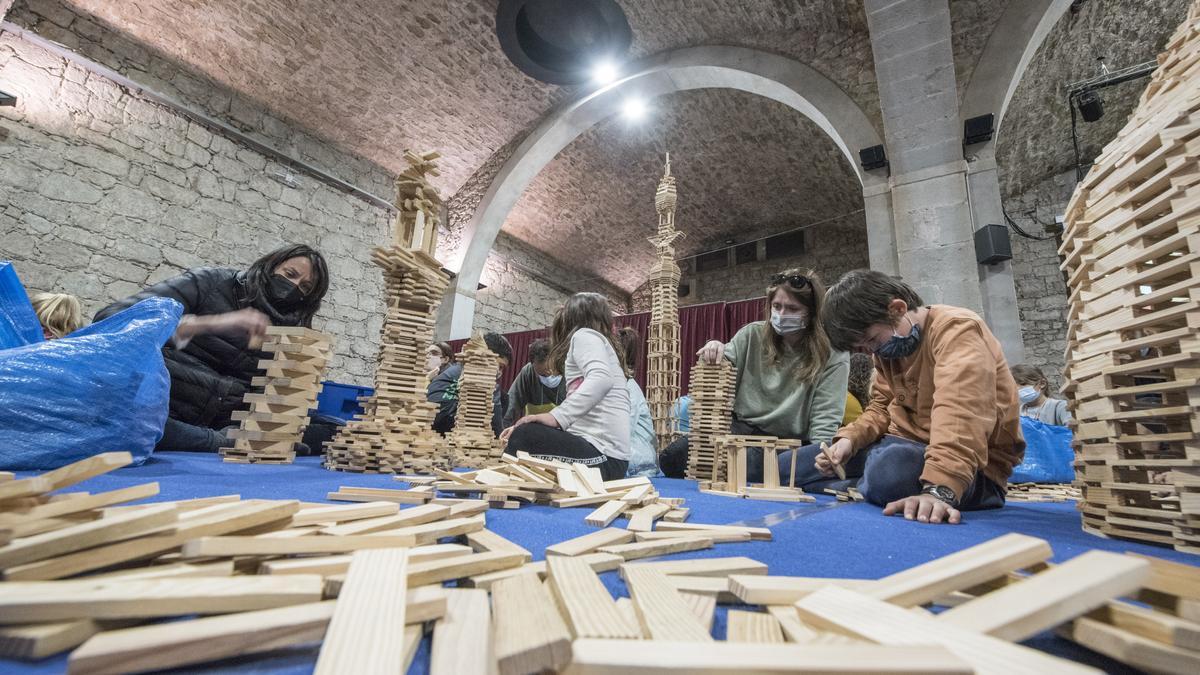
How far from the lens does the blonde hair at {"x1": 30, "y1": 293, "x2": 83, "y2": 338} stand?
3078mm

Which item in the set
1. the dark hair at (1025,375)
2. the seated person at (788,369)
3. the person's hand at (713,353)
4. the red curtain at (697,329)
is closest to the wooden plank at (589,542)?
the seated person at (788,369)

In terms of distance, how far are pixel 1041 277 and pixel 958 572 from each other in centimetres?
1029

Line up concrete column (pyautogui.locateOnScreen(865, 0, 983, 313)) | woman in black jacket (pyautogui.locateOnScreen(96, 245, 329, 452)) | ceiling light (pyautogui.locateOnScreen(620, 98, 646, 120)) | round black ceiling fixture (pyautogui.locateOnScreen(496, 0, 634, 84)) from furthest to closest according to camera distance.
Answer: ceiling light (pyautogui.locateOnScreen(620, 98, 646, 120)) < round black ceiling fixture (pyautogui.locateOnScreen(496, 0, 634, 84)) < concrete column (pyautogui.locateOnScreen(865, 0, 983, 313)) < woman in black jacket (pyautogui.locateOnScreen(96, 245, 329, 452))

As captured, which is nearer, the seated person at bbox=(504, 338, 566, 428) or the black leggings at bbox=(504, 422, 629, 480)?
the black leggings at bbox=(504, 422, 629, 480)

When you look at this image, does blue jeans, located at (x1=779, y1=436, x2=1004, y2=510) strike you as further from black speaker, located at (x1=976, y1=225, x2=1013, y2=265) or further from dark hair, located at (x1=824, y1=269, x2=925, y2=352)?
black speaker, located at (x1=976, y1=225, x2=1013, y2=265)

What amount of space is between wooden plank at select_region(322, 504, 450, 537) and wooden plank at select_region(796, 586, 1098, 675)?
0.83m

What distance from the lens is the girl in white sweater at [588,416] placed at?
2.68 metres

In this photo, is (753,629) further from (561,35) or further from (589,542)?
(561,35)

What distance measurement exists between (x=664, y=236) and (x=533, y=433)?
244 cm

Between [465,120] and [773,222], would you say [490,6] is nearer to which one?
[465,120]

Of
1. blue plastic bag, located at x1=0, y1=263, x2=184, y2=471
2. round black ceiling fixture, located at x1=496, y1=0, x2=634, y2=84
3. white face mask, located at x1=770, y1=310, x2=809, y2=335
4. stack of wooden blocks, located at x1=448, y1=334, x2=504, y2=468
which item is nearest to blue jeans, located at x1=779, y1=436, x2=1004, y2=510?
white face mask, located at x1=770, y1=310, x2=809, y2=335

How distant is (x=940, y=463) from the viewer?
1.77 m

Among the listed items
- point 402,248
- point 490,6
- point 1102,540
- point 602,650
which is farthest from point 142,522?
point 490,6

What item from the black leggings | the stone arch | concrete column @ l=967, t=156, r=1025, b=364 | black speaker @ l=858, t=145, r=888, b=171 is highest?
the stone arch
